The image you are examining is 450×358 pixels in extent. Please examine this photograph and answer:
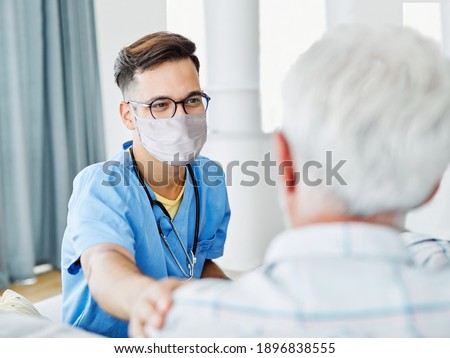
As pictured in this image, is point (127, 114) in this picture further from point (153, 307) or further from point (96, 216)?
point (153, 307)

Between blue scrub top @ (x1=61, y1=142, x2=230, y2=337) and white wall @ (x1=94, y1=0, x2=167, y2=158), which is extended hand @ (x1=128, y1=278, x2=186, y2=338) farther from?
white wall @ (x1=94, y1=0, x2=167, y2=158)

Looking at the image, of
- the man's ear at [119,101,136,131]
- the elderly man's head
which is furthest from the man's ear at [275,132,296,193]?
the man's ear at [119,101,136,131]

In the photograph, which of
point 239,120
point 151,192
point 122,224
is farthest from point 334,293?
point 239,120

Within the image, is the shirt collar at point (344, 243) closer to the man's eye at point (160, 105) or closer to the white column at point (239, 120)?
the man's eye at point (160, 105)

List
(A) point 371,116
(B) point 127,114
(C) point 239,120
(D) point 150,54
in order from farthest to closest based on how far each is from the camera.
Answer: (C) point 239,120, (B) point 127,114, (D) point 150,54, (A) point 371,116

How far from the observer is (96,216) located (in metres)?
0.99

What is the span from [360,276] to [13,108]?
96.7 inches

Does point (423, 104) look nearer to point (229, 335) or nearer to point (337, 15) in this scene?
point (229, 335)

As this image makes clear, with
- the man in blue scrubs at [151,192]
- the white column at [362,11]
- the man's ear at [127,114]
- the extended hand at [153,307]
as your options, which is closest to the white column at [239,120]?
the white column at [362,11]

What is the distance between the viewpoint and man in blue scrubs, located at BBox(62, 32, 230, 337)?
39.9 inches

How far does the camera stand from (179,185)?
50.0 inches

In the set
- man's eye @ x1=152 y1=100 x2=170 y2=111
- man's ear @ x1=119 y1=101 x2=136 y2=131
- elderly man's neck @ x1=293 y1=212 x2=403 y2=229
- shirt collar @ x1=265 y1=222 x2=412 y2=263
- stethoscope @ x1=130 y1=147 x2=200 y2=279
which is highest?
man's eye @ x1=152 y1=100 x2=170 y2=111

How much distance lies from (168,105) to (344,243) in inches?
29.5

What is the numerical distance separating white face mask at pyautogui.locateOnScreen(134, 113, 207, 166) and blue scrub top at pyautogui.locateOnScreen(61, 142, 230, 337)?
6 cm
